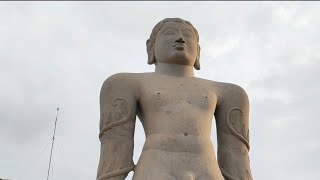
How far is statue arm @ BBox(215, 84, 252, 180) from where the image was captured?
7.95 meters

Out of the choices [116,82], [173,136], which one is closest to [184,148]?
[173,136]

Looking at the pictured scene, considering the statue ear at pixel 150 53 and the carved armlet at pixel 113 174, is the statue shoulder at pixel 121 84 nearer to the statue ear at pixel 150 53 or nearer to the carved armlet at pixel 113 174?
the statue ear at pixel 150 53

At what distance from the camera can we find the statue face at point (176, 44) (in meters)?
8.52

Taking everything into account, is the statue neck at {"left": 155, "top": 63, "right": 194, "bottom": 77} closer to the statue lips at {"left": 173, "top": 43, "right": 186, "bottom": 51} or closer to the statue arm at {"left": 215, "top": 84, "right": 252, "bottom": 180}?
the statue lips at {"left": 173, "top": 43, "right": 186, "bottom": 51}

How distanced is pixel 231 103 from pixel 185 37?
4.15 ft

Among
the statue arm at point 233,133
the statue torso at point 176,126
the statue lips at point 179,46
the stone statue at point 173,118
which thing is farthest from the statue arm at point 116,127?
the statue arm at point 233,133

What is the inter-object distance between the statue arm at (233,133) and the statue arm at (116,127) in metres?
1.35

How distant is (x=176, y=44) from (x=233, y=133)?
63.9 inches

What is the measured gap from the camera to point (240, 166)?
7.95 m

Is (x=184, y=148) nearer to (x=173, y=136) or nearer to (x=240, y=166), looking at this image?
(x=173, y=136)

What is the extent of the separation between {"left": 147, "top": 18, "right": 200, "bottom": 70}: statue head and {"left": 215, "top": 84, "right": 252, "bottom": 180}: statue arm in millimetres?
794

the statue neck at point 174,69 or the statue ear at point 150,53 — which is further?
the statue ear at point 150,53

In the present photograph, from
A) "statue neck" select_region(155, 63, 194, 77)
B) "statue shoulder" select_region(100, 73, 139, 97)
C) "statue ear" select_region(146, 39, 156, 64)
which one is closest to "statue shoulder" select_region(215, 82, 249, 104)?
"statue neck" select_region(155, 63, 194, 77)

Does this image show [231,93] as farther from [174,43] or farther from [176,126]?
[176,126]
